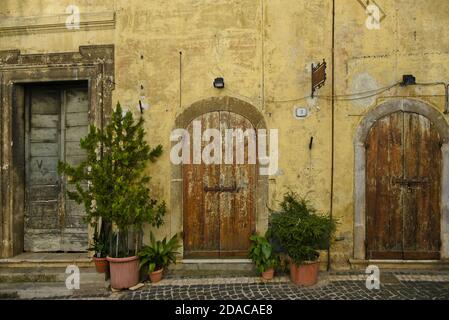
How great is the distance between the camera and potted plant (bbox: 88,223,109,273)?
16.4 ft

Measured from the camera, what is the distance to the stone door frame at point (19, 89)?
216 inches

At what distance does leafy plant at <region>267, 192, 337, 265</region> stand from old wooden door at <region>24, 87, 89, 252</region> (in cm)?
355

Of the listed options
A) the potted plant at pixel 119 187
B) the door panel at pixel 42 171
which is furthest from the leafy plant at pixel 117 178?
the door panel at pixel 42 171

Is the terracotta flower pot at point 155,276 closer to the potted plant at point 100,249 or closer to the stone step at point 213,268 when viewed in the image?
the stone step at point 213,268

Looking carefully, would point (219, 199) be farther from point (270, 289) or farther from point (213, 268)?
point (270, 289)

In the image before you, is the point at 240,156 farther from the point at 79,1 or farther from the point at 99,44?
the point at 79,1

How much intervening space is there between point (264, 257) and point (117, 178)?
2.61 meters

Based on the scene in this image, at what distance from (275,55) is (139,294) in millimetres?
4461

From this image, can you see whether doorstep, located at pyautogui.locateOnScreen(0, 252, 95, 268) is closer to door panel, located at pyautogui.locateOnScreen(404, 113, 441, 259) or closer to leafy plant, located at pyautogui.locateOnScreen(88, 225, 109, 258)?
leafy plant, located at pyautogui.locateOnScreen(88, 225, 109, 258)

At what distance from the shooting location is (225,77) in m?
5.45

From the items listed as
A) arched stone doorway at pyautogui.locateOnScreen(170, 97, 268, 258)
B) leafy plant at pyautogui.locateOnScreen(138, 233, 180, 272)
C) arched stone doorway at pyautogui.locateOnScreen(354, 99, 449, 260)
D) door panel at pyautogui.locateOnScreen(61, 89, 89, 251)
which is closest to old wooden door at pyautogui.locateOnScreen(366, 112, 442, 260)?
arched stone doorway at pyautogui.locateOnScreen(354, 99, 449, 260)

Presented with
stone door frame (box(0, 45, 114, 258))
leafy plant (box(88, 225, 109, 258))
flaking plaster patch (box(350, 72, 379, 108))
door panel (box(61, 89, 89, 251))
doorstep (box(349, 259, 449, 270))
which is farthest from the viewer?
door panel (box(61, 89, 89, 251))

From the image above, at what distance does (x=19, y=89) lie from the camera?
18.7 ft
